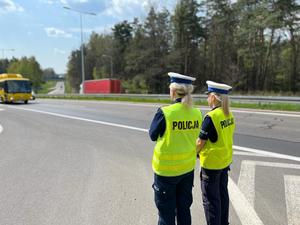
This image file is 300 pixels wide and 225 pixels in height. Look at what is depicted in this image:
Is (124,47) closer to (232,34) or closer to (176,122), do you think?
(232,34)

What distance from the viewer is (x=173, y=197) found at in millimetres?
3473

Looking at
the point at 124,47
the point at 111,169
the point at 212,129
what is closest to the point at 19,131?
the point at 111,169

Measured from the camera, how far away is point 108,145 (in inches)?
383

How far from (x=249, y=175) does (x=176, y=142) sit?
3519 millimetres

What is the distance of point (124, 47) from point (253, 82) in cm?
3225

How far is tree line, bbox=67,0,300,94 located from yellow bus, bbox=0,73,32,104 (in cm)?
2508

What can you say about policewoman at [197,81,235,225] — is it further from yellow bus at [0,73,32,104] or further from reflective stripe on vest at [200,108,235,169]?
yellow bus at [0,73,32,104]

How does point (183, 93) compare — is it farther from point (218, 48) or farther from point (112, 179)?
point (218, 48)

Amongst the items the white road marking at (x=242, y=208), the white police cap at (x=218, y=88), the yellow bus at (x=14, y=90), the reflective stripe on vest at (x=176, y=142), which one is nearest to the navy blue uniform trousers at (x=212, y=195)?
the reflective stripe on vest at (x=176, y=142)

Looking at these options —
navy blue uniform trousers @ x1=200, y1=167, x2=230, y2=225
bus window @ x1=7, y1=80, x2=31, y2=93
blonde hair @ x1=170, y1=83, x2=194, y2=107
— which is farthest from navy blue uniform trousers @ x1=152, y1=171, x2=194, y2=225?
bus window @ x1=7, y1=80, x2=31, y2=93

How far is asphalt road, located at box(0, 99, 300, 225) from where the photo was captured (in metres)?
4.59

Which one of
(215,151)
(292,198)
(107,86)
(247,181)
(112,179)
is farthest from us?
(107,86)

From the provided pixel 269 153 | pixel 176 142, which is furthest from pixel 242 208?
pixel 269 153

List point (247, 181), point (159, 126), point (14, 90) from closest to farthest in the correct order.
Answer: point (159, 126)
point (247, 181)
point (14, 90)
